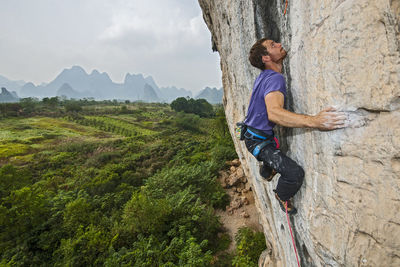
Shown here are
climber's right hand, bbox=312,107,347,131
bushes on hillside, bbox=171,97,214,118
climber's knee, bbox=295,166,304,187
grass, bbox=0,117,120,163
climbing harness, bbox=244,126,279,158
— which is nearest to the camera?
climber's right hand, bbox=312,107,347,131

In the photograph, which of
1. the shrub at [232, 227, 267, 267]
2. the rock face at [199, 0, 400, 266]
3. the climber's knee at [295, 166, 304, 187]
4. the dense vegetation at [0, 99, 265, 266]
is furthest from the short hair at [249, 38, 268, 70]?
the shrub at [232, 227, 267, 267]

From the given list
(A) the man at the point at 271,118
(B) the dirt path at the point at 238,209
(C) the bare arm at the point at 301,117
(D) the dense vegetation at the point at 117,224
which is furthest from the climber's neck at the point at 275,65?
(B) the dirt path at the point at 238,209

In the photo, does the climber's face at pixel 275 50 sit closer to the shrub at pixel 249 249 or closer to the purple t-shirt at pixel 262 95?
the purple t-shirt at pixel 262 95

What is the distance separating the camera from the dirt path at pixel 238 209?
27.2 ft

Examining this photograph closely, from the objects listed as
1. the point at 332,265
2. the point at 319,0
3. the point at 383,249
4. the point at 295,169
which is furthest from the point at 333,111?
the point at 332,265

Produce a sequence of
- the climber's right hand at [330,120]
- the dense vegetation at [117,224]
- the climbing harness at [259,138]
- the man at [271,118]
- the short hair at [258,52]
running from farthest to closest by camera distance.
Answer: the dense vegetation at [117,224] → the climbing harness at [259,138] → the short hair at [258,52] → the man at [271,118] → the climber's right hand at [330,120]

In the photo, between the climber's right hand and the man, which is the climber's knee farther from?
the climber's right hand

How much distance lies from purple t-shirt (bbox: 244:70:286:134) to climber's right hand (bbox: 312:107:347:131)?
20.9 inches

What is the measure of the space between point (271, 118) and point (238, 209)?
28.5 feet

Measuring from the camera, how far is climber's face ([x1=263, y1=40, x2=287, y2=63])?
229cm

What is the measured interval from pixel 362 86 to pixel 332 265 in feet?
6.22

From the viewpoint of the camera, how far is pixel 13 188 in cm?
798

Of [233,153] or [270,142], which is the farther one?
[233,153]

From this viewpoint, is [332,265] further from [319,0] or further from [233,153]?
[233,153]
